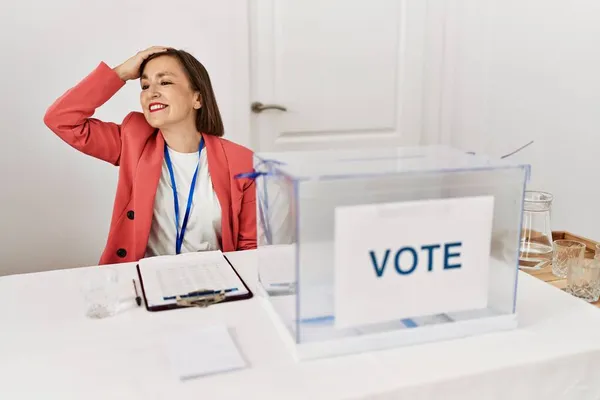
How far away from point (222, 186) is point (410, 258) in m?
0.82

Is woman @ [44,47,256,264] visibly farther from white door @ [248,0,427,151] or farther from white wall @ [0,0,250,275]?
white door @ [248,0,427,151]

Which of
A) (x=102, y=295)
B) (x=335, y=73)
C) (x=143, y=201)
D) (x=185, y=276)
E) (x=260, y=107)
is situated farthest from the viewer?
(x=335, y=73)

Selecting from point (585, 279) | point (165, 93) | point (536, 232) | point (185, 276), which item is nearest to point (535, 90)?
point (536, 232)

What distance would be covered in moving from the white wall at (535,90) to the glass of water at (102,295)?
7.35 feet

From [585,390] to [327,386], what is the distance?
1.35 ft

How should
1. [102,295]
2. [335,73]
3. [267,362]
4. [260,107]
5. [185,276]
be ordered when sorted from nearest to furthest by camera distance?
1. [267,362]
2. [102,295]
3. [185,276]
4. [260,107]
5. [335,73]

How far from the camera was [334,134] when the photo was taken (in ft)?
9.26

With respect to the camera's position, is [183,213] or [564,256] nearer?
[564,256]

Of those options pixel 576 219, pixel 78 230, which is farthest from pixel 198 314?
pixel 576 219

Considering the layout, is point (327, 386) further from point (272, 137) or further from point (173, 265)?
point (272, 137)

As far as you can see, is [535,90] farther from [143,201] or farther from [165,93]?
[143,201]

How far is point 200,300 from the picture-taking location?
103 cm

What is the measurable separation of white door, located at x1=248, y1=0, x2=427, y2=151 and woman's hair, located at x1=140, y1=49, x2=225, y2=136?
0.96 metres

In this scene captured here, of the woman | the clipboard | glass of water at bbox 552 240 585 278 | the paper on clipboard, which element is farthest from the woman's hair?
glass of water at bbox 552 240 585 278
